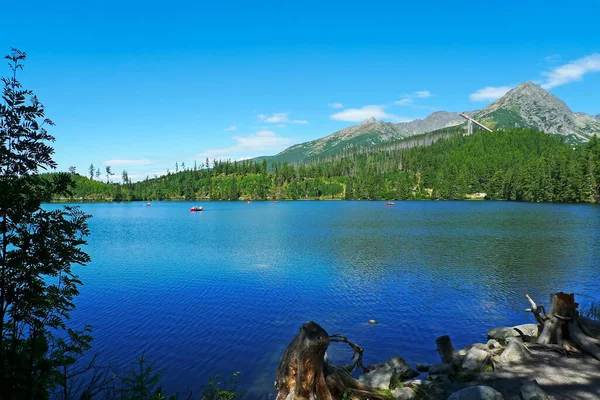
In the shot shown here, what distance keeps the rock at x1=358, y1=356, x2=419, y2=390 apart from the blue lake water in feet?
9.86

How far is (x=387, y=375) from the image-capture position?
46.6 ft

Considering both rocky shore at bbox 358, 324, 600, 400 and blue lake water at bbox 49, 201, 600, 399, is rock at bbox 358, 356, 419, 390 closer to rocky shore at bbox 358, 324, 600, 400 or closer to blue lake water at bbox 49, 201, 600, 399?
rocky shore at bbox 358, 324, 600, 400

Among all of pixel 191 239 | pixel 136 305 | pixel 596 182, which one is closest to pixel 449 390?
pixel 136 305

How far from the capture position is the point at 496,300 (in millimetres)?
29250

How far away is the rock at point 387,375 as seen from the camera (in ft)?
45.6

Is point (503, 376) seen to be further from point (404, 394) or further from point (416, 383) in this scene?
point (404, 394)

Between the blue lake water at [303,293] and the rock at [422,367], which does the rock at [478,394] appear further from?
the blue lake water at [303,293]

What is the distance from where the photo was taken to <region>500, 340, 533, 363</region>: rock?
1477 centimetres

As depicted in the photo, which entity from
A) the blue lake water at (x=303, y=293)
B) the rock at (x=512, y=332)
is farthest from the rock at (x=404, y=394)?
the rock at (x=512, y=332)

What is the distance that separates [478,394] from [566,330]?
26.3 feet

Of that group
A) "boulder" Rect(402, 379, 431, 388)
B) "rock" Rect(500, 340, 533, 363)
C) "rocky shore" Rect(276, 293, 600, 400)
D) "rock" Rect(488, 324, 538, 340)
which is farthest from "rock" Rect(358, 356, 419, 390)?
"rock" Rect(488, 324, 538, 340)

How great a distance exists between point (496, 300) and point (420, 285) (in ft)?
22.0

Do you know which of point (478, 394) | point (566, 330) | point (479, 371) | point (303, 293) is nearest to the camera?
point (478, 394)

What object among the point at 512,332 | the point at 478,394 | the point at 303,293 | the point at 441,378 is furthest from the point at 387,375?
the point at 303,293
